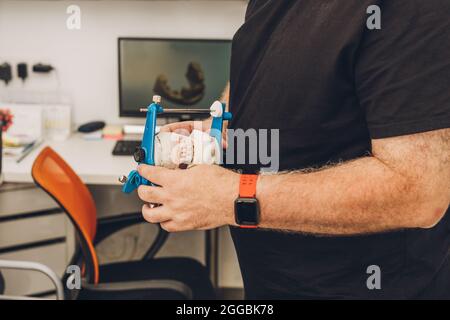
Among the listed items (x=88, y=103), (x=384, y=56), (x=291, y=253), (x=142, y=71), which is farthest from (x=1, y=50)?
(x=384, y=56)

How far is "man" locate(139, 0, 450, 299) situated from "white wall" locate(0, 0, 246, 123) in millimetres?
1221

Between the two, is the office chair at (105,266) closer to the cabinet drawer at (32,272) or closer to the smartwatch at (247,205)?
the cabinet drawer at (32,272)

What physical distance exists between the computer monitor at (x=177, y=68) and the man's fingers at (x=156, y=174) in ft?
4.28

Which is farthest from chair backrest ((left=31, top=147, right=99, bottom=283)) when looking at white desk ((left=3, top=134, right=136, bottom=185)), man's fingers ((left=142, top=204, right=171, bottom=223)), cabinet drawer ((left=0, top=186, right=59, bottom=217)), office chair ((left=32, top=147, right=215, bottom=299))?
man's fingers ((left=142, top=204, right=171, bottom=223))

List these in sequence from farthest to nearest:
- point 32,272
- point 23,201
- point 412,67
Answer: point 32,272
point 23,201
point 412,67

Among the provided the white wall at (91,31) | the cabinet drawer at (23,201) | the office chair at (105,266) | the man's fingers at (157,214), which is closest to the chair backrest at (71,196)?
the office chair at (105,266)

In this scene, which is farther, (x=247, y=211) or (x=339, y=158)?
(x=339, y=158)

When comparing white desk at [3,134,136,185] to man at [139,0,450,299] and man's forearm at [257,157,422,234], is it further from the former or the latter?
man's forearm at [257,157,422,234]

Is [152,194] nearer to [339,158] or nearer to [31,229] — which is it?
[339,158]

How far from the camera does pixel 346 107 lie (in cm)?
88

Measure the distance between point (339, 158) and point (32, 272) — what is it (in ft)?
5.15

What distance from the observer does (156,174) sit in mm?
845

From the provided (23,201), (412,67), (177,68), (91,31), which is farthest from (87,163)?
(412,67)
